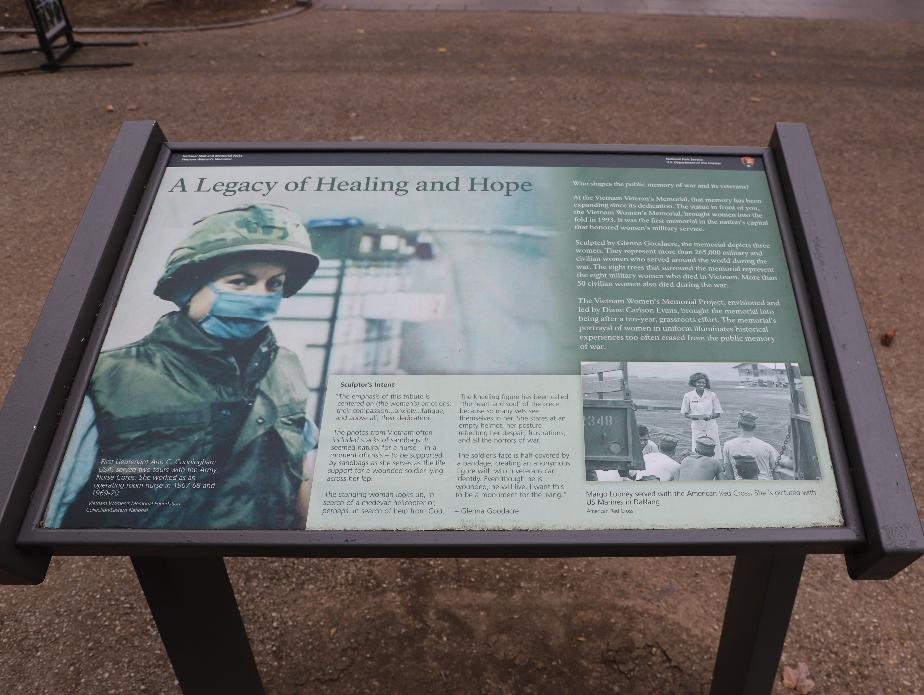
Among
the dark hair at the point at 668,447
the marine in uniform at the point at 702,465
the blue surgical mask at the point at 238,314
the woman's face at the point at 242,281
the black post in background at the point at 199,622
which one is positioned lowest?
the black post in background at the point at 199,622

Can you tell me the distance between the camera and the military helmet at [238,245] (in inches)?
75.7

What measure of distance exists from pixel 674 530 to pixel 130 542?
3.72 ft

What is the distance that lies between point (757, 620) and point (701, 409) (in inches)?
27.1

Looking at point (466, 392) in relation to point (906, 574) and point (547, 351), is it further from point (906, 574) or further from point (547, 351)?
point (906, 574)

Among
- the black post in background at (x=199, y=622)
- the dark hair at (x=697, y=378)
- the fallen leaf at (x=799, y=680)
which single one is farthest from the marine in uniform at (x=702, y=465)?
the fallen leaf at (x=799, y=680)

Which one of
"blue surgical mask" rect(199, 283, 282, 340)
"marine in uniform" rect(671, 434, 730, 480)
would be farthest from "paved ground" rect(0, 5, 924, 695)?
"blue surgical mask" rect(199, 283, 282, 340)

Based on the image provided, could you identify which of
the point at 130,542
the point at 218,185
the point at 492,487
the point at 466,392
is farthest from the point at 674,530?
the point at 218,185

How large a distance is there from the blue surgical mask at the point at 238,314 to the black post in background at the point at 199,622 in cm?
56

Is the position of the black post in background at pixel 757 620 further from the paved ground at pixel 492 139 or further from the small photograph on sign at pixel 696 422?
the paved ground at pixel 492 139

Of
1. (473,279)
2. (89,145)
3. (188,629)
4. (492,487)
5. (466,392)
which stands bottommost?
(188,629)

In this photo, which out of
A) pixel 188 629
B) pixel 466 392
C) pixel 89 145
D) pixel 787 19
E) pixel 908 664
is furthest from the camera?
pixel 787 19

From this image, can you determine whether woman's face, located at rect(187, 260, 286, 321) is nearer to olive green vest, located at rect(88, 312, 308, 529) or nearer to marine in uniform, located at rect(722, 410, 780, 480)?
olive green vest, located at rect(88, 312, 308, 529)

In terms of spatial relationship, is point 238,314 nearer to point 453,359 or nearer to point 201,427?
point 201,427

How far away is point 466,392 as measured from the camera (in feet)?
5.78
